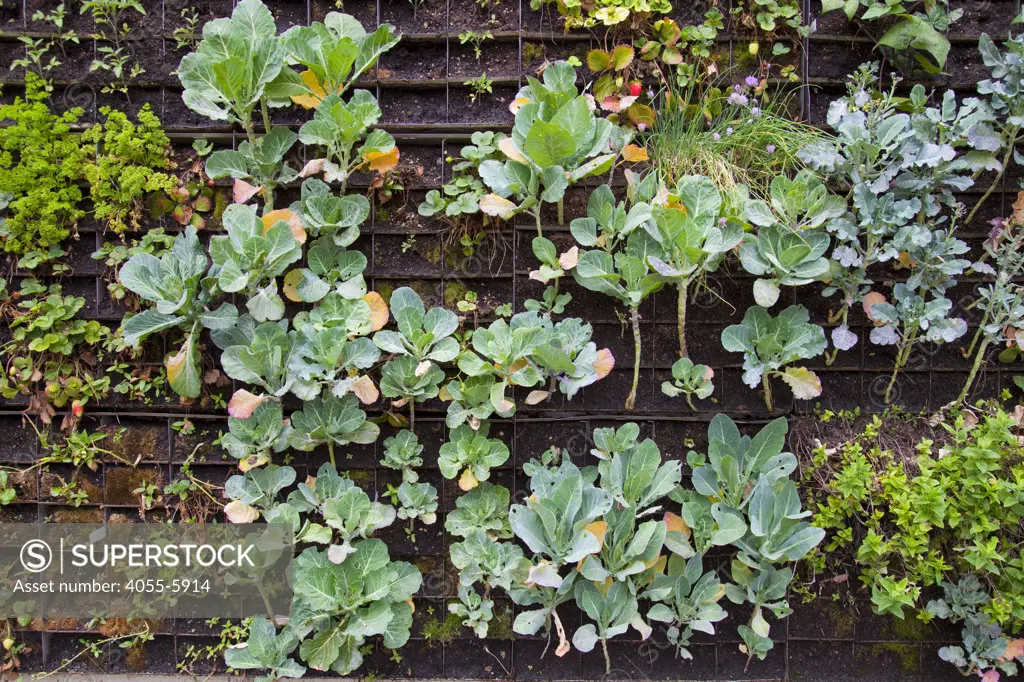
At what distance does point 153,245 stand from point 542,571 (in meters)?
1.59

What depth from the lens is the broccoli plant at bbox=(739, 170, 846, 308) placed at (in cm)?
205

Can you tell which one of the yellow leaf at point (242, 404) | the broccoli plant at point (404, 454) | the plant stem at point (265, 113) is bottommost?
the broccoli plant at point (404, 454)

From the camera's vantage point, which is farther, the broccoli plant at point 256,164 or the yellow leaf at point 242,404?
the broccoli plant at point 256,164

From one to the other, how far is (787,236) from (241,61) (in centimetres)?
173

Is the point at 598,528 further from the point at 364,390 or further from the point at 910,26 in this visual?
the point at 910,26

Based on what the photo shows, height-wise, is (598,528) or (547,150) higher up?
(547,150)

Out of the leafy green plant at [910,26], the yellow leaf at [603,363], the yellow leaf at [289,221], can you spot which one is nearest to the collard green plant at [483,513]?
the yellow leaf at [603,363]

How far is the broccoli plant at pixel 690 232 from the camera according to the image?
201 centimetres

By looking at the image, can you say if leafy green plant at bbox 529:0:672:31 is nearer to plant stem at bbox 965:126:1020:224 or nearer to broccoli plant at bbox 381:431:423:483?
plant stem at bbox 965:126:1020:224

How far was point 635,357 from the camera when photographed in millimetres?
2203

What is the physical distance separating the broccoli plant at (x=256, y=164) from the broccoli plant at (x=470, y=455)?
3.09 ft

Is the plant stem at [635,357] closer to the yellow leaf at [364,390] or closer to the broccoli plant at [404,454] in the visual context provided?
the broccoli plant at [404,454]

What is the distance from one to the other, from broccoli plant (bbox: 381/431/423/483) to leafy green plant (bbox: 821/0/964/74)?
1.90 metres

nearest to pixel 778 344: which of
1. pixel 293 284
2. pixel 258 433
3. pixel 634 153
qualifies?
pixel 634 153
